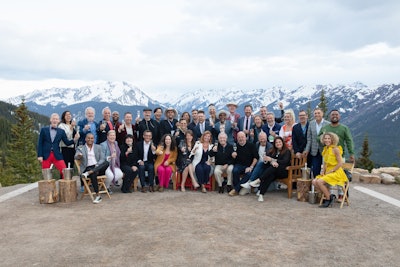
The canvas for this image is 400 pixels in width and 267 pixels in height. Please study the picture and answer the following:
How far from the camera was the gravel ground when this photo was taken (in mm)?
4703

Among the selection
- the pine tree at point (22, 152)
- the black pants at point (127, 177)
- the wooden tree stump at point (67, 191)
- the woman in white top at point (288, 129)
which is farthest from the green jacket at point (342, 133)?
the pine tree at point (22, 152)

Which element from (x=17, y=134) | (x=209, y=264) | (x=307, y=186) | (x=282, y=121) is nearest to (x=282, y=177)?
(x=307, y=186)

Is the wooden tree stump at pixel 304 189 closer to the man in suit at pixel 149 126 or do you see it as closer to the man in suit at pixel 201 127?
the man in suit at pixel 201 127

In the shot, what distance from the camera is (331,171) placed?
7.73m

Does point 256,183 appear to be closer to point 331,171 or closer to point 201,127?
point 331,171

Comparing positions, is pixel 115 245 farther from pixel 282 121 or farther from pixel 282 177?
pixel 282 121

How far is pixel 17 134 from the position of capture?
1404 inches

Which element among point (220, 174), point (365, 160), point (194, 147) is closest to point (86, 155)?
point (194, 147)

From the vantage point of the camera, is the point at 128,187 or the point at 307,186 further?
the point at 128,187

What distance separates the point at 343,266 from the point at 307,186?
3771 mm

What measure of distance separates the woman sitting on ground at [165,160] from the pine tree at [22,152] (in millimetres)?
30106

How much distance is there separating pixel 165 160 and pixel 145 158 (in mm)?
536

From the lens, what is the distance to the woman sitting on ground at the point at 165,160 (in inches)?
363

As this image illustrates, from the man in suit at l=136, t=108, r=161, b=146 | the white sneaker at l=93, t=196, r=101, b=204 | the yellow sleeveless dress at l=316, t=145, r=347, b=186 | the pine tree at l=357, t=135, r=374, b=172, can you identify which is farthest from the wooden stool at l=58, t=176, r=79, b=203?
the pine tree at l=357, t=135, r=374, b=172
